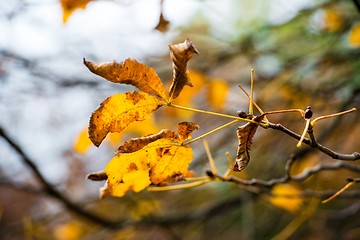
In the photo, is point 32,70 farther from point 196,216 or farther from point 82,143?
point 196,216

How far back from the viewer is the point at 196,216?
147cm

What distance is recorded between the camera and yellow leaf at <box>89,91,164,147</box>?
52 cm

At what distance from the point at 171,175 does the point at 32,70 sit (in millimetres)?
1206

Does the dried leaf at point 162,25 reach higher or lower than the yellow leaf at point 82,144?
higher

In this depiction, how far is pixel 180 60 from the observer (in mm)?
494

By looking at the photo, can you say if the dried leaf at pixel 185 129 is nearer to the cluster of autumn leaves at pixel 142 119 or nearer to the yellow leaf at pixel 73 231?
the cluster of autumn leaves at pixel 142 119

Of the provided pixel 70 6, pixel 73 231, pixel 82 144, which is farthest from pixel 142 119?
pixel 73 231

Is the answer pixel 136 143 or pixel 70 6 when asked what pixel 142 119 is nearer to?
pixel 136 143

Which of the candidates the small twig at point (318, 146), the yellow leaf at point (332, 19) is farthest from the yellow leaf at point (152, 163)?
the yellow leaf at point (332, 19)

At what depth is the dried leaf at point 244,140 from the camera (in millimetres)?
493

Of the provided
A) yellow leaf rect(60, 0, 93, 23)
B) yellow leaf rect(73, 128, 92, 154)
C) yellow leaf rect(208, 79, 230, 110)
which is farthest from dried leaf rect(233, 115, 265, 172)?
yellow leaf rect(208, 79, 230, 110)

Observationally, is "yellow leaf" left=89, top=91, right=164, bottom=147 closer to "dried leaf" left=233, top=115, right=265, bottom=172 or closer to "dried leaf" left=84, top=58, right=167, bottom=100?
"dried leaf" left=84, top=58, right=167, bottom=100

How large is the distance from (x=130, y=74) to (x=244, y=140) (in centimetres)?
16

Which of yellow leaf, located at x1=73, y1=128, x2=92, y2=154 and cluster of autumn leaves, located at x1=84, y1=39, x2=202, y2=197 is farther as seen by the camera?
yellow leaf, located at x1=73, y1=128, x2=92, y2=154
